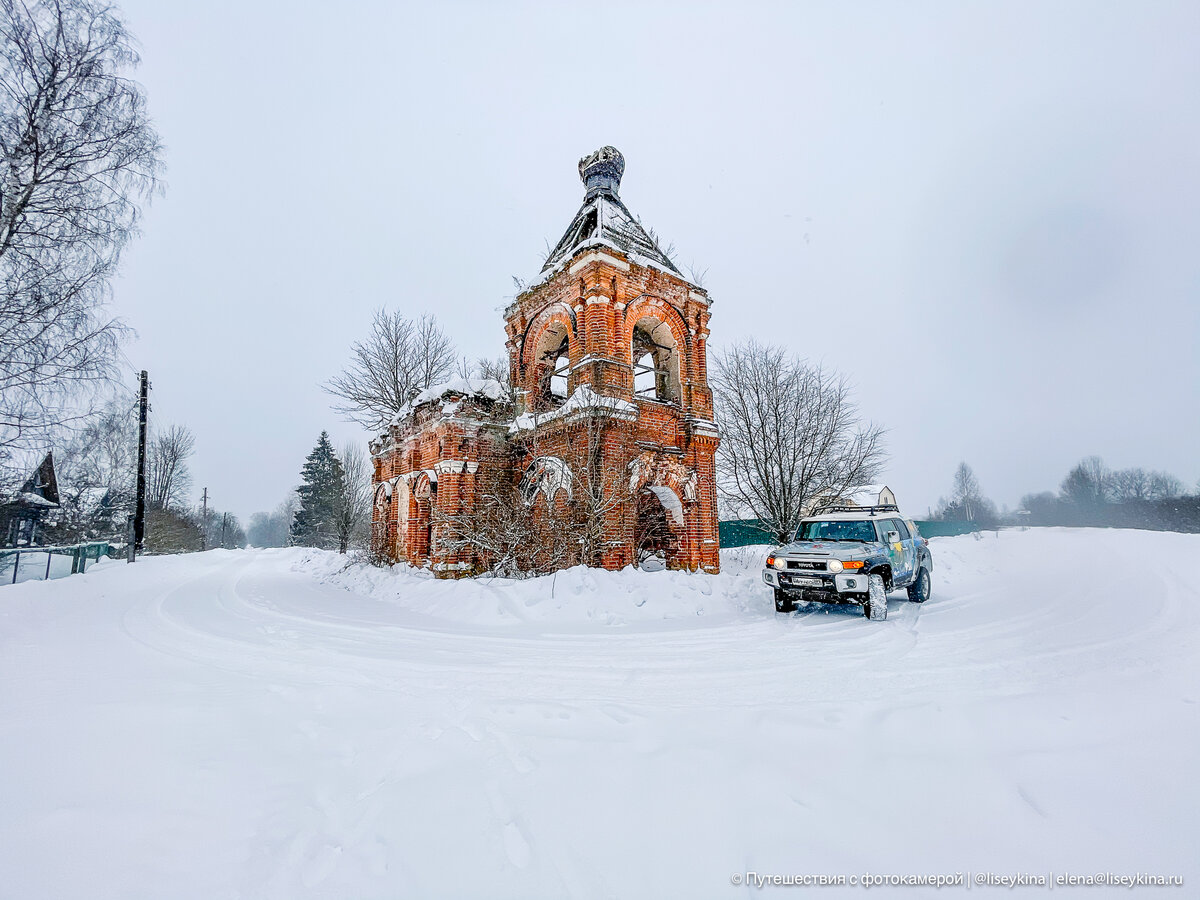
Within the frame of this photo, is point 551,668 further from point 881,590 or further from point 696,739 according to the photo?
point 881,590

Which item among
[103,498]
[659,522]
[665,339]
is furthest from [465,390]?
[103,498]

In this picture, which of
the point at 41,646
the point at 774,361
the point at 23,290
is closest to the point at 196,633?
the point at 41,646

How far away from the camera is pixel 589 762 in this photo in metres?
3.09

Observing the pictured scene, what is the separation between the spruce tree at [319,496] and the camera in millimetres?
42375

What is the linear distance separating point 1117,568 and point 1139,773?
14.8 metres

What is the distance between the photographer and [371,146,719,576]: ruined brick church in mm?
11688

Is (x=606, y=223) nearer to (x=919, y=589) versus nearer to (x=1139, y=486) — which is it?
(x=919, y=589)

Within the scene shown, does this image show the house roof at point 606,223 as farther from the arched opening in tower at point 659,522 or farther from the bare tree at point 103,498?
the bare tree at point 103,498

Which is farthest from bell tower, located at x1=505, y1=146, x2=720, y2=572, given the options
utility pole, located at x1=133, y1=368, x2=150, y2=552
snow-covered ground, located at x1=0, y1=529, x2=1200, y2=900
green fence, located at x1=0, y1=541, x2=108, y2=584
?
utility pole, located at x1=133, y1=368, x2=150, y2=552

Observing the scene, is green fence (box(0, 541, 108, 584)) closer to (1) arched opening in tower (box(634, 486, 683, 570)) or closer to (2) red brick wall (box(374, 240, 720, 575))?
(2) red brick wall (box(374, 240, 720, 575))

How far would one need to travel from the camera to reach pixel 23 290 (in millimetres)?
8438

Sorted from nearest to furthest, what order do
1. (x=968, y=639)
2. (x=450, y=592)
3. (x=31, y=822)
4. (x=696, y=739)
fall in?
(x=31, y=822)
(x=696, y=739)
(x=968, y=639)
(x=450, y=592)

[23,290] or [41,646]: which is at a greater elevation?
[23,290]

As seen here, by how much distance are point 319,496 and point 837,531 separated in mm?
45888
